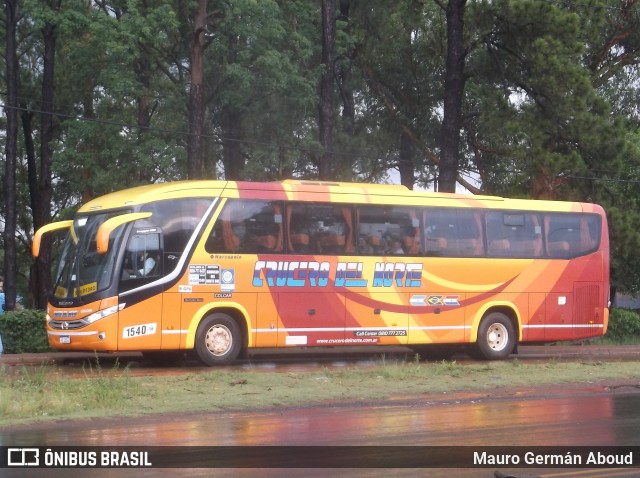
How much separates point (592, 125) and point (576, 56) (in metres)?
2.35

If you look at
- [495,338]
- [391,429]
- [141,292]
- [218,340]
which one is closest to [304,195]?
[218,340]

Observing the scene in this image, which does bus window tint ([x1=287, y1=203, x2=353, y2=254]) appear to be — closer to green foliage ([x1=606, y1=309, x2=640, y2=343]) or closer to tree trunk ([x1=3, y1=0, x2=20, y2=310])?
tree trunk ([x1=3, y1=0, x2=20, y2=310])

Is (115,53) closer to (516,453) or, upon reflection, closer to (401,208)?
(401,208)

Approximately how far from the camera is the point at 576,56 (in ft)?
108

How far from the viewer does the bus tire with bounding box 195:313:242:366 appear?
20.5 m

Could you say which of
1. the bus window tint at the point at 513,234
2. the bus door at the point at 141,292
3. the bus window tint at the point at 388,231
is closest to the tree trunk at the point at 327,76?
the bus window tint at the point at 513,234

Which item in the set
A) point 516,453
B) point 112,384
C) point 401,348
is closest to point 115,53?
point 401,348

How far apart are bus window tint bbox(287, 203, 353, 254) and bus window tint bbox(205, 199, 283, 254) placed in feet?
1.12

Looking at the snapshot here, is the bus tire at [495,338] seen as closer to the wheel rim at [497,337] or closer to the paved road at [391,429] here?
the wheel rim at [497,337]

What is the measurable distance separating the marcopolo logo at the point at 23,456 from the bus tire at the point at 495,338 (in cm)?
1460

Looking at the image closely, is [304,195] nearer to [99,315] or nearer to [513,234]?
[99,315]

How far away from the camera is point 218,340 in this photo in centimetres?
2081

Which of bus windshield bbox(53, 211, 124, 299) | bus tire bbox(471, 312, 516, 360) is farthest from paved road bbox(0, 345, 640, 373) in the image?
bus windshield bbox(53, 211, 124, 299)

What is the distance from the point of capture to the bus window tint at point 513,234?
953 inches
